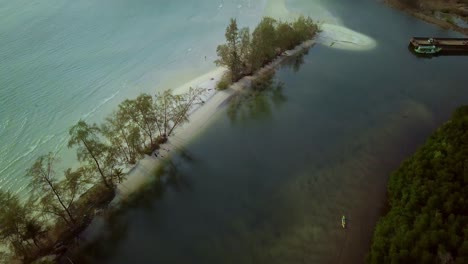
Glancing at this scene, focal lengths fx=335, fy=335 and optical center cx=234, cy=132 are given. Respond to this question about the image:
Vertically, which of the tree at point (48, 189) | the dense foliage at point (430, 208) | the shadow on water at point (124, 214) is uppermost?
the tree at point (48, 189)

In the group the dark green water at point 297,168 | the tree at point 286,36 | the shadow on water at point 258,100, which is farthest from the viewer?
the tree at point 286,36

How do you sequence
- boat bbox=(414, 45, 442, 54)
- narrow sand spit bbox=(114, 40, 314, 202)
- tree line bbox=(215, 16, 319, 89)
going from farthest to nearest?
boat bbox=(414, 45, 442, 54)
tree line bbox=(215, 16, 319, 89)
narrow sand spit bbox=(114, 40, 314, 202)

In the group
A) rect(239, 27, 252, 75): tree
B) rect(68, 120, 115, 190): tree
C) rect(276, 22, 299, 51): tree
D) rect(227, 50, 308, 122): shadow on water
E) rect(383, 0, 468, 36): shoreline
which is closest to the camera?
rect(68, 120, 115, 190): tree

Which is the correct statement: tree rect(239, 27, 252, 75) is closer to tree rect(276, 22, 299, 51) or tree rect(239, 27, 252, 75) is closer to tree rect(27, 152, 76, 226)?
tree rect(276, 22, 299, 51)

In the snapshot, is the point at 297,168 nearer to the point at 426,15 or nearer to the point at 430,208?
the point at 430,208

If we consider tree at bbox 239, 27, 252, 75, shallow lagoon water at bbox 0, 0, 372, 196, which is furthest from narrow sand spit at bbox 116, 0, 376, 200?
tree at bbox 239, 27, 252, 75

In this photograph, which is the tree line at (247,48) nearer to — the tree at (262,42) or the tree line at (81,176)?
the tree at (262,42)

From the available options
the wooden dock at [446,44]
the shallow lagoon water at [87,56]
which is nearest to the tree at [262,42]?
the shallow lagoon water at [87,56]
